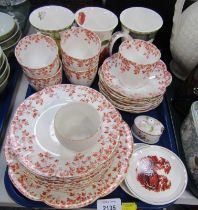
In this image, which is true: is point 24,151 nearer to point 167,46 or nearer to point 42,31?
point 42,31

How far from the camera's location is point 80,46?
711mm

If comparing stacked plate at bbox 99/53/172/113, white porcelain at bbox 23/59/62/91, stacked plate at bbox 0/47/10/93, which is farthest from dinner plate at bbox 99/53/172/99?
stacked plate at bbox 0/47/10/93

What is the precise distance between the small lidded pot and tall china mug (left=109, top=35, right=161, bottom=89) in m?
0.09

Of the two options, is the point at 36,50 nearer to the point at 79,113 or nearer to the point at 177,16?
the point at 79,113

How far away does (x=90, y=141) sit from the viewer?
0.50 m

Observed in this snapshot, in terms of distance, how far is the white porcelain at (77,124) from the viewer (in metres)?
0.51

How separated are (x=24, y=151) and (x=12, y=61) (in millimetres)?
353

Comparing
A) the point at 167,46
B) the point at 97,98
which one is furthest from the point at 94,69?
the point at 167,46

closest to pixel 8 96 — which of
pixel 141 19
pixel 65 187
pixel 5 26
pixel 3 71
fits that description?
pixel 3 71

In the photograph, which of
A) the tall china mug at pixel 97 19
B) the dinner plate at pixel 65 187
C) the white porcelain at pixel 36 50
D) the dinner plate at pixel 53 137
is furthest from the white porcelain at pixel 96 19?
the dinner plate at pixel 65 187

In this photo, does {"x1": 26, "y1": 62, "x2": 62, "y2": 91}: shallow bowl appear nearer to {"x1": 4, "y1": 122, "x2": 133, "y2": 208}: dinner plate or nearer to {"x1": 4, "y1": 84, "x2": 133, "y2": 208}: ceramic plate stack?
{"x1": 4, "y1": 84, "x2": 133, "y2": 208}: ceramic plate stack

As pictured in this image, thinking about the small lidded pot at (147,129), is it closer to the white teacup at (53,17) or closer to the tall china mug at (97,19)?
the tall china mug at (97,19)

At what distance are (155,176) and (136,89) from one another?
0.69ft

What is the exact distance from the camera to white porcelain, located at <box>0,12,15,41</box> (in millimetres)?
722
